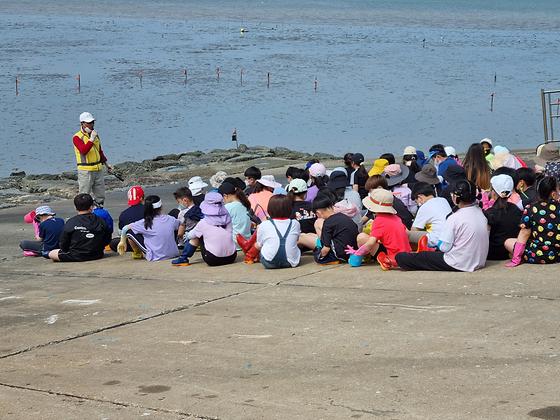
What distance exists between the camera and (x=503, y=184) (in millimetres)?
11266

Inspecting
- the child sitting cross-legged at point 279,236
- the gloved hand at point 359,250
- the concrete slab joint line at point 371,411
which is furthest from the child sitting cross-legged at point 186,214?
the concrete slab joint line at point 371,411

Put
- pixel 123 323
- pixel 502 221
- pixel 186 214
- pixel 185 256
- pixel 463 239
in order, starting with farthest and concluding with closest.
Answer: pixel 186 214 → pixel 185 256 → pixel 502 221 → pixel 463 239 → pixel 123 323

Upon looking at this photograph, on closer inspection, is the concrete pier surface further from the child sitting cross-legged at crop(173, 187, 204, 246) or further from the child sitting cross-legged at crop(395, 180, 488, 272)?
the child sitting cross-legged at crop(173, 187, 204, 246)

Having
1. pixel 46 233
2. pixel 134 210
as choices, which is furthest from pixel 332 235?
pixel 46 233

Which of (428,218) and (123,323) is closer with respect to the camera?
(123,323)

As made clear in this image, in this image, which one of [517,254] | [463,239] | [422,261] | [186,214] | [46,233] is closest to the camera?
[463,239]

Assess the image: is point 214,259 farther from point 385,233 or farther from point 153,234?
point 385,233

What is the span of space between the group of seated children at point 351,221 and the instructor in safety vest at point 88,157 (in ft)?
7.62

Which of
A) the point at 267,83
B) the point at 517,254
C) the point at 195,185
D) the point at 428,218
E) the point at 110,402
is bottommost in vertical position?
the point at 110,402

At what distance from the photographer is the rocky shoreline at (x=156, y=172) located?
2333 cm

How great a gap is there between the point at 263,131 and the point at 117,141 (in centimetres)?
542

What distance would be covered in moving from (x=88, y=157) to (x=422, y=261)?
24.4 ft

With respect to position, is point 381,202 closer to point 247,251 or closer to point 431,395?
point 247,251

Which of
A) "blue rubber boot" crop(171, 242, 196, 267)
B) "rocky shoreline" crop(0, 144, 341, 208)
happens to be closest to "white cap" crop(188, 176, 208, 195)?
"blue rubber boot" crop(171, 242, 196, 267)
